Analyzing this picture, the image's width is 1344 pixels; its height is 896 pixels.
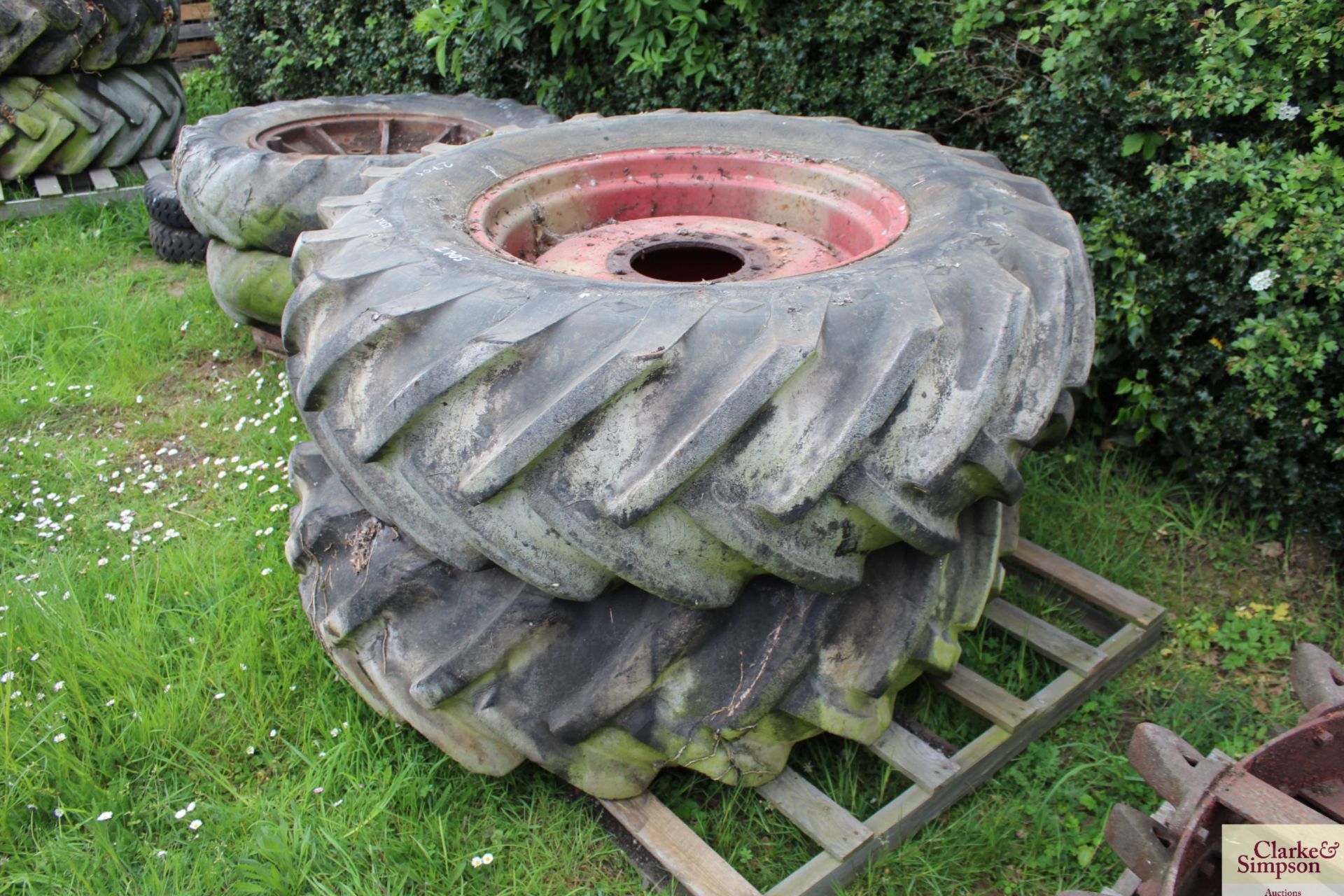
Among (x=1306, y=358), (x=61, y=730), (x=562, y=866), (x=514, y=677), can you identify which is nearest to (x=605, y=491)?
(x=514, y=677)

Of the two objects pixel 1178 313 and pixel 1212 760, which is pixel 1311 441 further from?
pixel 1212 760

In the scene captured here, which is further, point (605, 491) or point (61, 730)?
point (61, 730)

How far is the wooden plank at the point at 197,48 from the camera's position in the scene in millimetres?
7164

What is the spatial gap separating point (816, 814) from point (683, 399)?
950 millimetres

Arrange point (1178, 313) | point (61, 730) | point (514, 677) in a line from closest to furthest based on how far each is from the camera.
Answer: point (514, 677) < point (61, 730) < point (1178, 313)

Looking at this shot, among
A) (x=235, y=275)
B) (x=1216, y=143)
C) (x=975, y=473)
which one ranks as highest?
(x=1216, y=143)

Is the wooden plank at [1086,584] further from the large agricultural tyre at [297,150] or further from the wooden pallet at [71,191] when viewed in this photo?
the wooden pallet at [71,191]

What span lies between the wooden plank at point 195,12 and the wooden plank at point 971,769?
735cm

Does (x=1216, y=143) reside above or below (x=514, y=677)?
above

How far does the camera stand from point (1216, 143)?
249 cm

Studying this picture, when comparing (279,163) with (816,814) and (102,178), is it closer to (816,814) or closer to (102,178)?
(816,814)

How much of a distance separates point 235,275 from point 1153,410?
3.05 meters

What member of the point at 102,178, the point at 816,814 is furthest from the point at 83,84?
the point at 816,814

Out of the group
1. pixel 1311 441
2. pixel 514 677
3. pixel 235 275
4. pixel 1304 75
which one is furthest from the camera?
pixel 235 275
